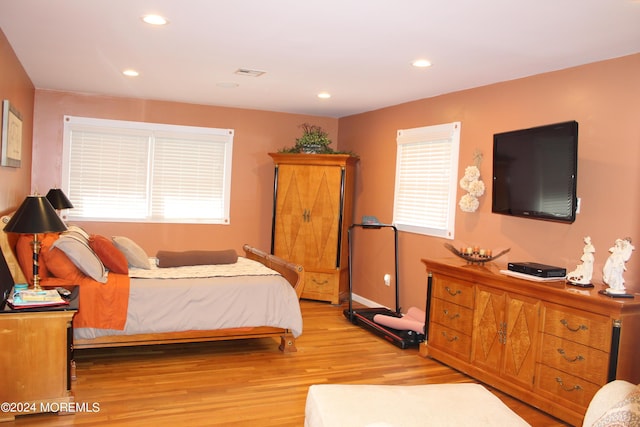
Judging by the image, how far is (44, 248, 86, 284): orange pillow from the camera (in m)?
3.86

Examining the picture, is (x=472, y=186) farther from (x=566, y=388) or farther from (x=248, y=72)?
(x=248, y=72)

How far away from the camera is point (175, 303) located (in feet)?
13.5

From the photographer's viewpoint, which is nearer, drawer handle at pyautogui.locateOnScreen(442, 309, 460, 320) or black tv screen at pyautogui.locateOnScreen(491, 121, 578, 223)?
black tv screen at pyautogui.locateOnScreen(491, 121, 578, 223)

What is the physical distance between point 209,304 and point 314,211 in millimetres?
2678

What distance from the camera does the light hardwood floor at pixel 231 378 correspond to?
3240 mm

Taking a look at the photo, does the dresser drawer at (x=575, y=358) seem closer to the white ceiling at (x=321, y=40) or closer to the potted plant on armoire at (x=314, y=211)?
the white ceiling at (x=321, y=40)

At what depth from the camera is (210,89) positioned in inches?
226

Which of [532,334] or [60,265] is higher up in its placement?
[60,265]

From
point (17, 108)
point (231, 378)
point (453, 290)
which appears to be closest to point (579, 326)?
point (453, 290)

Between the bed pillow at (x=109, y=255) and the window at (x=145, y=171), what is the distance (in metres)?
2.46

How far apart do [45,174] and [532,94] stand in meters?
5.42

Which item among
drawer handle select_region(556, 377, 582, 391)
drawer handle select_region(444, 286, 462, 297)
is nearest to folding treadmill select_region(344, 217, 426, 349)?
drawer handle select_region(444, 286, 462, 297)

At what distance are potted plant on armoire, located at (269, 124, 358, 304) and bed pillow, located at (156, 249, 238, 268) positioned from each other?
1.66 metres

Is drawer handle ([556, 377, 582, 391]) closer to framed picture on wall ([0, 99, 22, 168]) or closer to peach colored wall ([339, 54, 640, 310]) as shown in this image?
peach colored wall ([339, 54, 640, 310])
